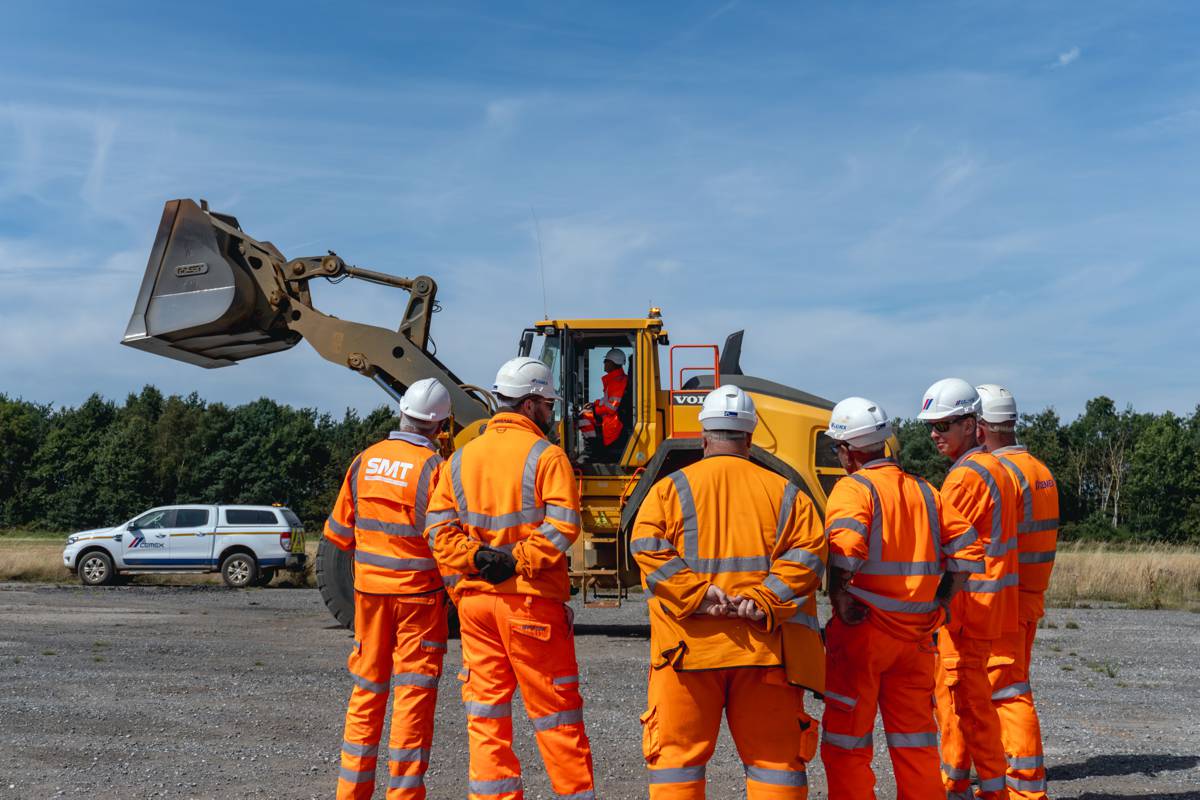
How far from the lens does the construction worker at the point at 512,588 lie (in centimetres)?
463

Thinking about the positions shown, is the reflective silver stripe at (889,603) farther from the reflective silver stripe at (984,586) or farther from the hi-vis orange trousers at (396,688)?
the hi-vis orange trousers at (396,688)

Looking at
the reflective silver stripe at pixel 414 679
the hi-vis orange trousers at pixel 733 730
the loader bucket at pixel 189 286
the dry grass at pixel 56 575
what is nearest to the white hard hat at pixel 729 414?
the hi-vis orange trousers at pixel 733 730

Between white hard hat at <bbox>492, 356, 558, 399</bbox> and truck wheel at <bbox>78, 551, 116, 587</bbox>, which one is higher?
white hard hat at <bbox>492, 356, 558, 399</bbox>

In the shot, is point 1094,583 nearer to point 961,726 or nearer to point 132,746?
point 961,726

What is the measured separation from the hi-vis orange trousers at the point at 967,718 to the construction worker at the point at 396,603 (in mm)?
2578

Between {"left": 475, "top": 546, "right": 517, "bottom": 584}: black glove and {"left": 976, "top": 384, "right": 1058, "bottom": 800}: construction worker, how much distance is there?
8.55 ft

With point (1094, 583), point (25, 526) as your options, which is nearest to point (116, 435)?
point (25, 526)

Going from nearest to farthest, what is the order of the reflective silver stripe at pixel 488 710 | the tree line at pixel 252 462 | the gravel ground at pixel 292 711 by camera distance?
the reflective silver stripe at pixel 488 710
the gravel ground at pixel 292 711
the tree line at pixel 252 462

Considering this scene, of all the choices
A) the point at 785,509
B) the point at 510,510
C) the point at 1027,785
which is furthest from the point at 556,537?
the point at 1027,785

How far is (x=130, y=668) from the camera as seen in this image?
10.3 metres

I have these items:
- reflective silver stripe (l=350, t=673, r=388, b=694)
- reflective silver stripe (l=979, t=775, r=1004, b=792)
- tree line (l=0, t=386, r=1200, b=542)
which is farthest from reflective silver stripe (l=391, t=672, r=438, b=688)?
tree line (l=0, t=386, r=1200, b=542)

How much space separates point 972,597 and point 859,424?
4.15 ft

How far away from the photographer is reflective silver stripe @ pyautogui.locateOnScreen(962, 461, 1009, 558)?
5.52 m

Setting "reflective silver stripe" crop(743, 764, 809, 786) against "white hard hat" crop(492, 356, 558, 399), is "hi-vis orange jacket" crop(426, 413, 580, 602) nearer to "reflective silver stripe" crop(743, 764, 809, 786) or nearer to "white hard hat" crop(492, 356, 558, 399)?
"white hard hat" crop(492, 356, 558, 399)
